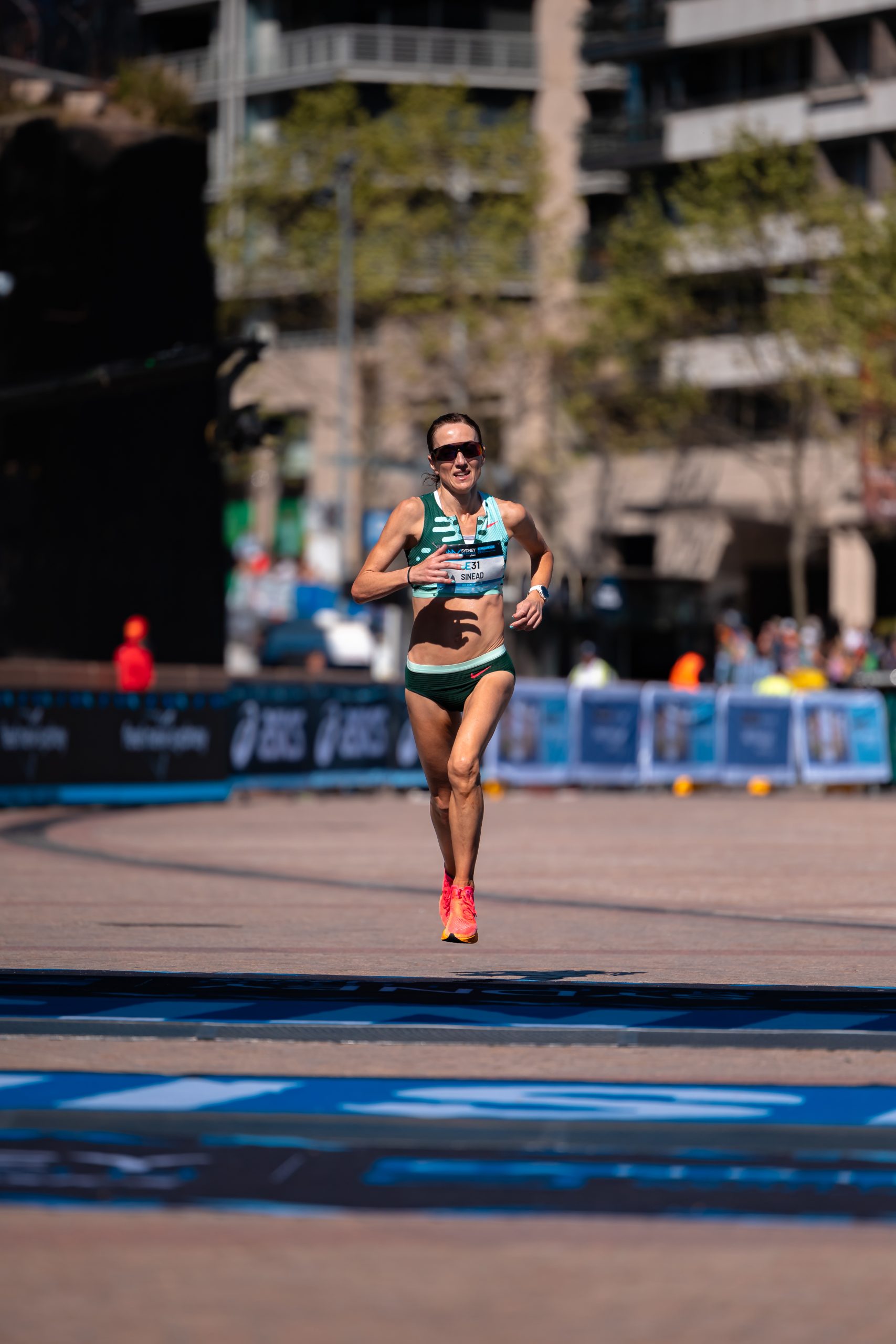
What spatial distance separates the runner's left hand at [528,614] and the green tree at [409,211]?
48071 millimetres

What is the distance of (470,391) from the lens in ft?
196

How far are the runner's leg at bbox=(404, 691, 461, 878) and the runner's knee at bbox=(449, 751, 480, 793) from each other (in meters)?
0.16

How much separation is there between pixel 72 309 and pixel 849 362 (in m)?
24.1

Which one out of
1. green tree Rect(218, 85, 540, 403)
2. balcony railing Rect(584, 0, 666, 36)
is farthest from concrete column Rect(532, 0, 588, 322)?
green tree Rect(218, 85, 540, 403)

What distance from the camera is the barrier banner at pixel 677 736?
31078 millimetres

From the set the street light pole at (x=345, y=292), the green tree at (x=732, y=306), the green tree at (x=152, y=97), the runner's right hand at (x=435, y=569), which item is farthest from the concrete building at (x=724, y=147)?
the runner's right hand at (x=435, y=569)

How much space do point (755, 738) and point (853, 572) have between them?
26.7 metres

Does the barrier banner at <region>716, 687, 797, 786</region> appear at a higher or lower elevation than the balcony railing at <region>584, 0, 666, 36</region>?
lower

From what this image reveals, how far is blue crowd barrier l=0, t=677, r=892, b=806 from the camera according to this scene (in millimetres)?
25406

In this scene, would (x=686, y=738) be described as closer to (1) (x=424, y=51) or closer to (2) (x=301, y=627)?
(2) (x=301, y=627)

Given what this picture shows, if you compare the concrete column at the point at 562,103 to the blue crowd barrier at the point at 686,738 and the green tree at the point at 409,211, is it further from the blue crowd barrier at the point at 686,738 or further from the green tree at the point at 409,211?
the blue crowd barrier at the point at 686,738

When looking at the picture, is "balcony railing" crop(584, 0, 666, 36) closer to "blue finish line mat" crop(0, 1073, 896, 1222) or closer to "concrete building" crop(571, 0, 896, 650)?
"concrete building" crop(571, 0, 896, 650)

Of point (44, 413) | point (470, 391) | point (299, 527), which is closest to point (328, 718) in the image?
point (44, 413)

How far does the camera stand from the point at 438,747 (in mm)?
9547
